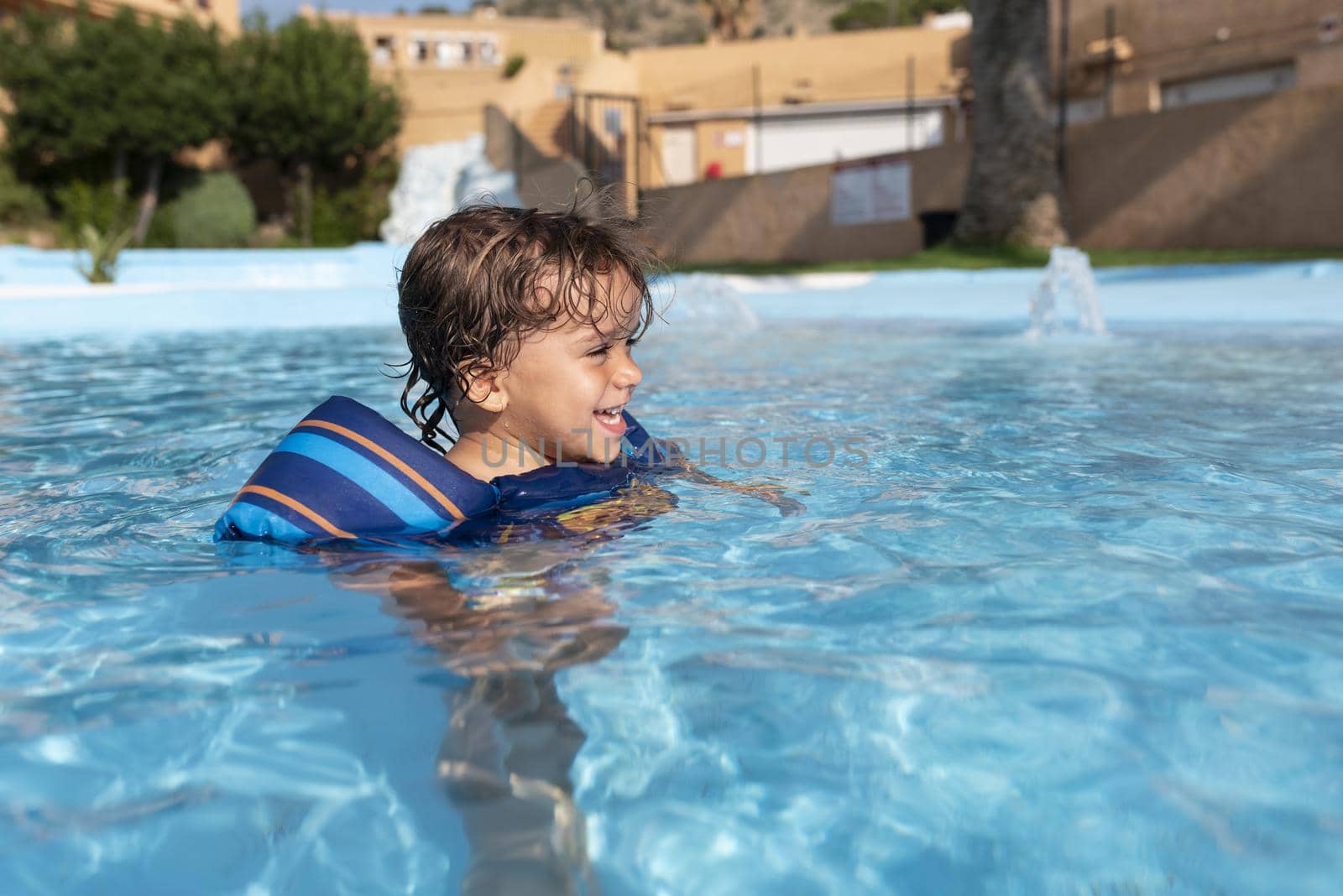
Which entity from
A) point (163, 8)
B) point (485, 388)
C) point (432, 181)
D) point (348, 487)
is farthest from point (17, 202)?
point (348, 487)

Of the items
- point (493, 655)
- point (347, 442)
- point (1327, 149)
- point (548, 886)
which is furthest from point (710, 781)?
point (1327, 149)

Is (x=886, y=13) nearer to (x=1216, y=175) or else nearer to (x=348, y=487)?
(x=1216, y=175)

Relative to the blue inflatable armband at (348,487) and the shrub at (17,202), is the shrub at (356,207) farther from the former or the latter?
the blue inflatable armband at (348,487)

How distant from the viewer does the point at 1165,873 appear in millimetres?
1169

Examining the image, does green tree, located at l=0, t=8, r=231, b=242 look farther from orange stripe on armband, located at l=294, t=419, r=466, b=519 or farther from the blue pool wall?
orange stripe on armband, located at l=294, t=419, r=466, b=519

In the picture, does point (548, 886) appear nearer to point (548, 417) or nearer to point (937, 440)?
point (548, 417)

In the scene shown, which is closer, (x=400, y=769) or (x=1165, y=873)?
(x=1165, y=873)

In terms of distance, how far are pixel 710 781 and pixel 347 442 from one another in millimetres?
1261

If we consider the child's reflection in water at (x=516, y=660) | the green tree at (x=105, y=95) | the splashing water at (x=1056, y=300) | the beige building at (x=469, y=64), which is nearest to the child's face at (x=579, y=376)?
the child's reflection in water at (x=516, y=660)

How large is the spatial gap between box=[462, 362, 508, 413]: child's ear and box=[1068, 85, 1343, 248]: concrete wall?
13354mm

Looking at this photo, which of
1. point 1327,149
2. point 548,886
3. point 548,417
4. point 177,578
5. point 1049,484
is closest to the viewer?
point 548,886

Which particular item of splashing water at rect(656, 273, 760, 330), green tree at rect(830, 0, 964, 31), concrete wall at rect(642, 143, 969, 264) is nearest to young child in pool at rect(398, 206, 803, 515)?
splashing water at rect(656, 273, 760, 330)

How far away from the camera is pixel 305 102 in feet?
88.1

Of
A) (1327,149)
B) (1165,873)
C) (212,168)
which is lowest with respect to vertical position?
(1165,873)
